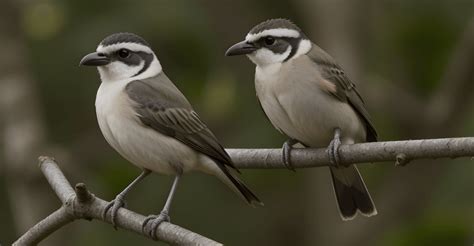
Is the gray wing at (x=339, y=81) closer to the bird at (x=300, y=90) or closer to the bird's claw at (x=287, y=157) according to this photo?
the bird at (x=300, y=90)

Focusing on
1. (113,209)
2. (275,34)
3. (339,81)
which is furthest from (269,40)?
(113,209)

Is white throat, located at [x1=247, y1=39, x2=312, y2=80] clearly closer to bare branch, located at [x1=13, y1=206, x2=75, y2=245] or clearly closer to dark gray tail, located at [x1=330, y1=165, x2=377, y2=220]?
dark gray tail, located at [x1=330, y1=165, x2=377, y2=220]

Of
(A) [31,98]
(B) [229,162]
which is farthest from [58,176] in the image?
(A) [31,98]

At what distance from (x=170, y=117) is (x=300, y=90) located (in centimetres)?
82

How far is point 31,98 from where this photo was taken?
32.8 ft

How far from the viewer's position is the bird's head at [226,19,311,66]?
625cm

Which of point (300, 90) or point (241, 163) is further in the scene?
point (300, 90)

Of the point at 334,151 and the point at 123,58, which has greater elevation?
the point at 123,58

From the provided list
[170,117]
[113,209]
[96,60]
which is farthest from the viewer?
[170,117]

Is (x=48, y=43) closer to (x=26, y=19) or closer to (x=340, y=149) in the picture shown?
(x=26, y=19)

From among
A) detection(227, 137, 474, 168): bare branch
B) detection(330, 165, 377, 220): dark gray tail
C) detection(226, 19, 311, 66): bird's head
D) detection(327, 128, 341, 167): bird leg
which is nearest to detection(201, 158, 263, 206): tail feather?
detection(227, 137, 474, 168): bare branch

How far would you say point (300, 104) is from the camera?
629cm

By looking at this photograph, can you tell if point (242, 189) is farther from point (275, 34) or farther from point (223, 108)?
point (223, 108)

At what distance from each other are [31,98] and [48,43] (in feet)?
3.16
